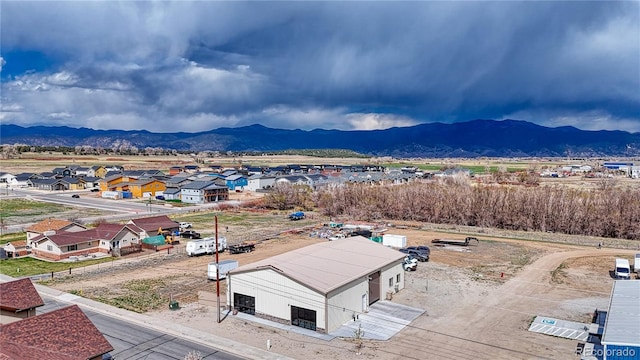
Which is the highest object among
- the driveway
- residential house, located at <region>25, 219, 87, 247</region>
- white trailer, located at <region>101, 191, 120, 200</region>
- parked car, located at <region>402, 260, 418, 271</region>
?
residential house, located at <region>25, 219, 87, 247</region>

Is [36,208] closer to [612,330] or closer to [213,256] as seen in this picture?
[213,256]

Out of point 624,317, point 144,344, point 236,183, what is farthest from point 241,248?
point 236,183

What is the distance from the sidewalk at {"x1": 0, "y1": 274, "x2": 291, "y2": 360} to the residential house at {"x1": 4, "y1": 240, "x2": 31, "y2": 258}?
54.2 feet

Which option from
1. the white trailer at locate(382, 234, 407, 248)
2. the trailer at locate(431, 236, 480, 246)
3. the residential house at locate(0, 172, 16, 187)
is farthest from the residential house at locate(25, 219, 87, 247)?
the residential house at locate(0, 172, 16, 187)

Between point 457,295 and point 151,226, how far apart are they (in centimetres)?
3586

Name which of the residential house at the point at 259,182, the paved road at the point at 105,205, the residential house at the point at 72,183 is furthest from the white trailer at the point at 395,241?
the residential house at the point at 72,183

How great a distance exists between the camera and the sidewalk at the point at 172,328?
24.2m

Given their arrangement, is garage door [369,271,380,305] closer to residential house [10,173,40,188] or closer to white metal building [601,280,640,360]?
white metal building [601,280,640,360]

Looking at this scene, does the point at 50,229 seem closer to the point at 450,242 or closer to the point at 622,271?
the point at 450,242

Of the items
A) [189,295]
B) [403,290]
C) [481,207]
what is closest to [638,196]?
[481,207]

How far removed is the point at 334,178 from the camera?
118 meters

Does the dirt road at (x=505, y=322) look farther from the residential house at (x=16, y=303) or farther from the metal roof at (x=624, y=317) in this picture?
the residential house at (x=16, y=303)

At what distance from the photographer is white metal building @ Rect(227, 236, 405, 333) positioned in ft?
90.0

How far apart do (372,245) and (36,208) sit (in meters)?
69.7
